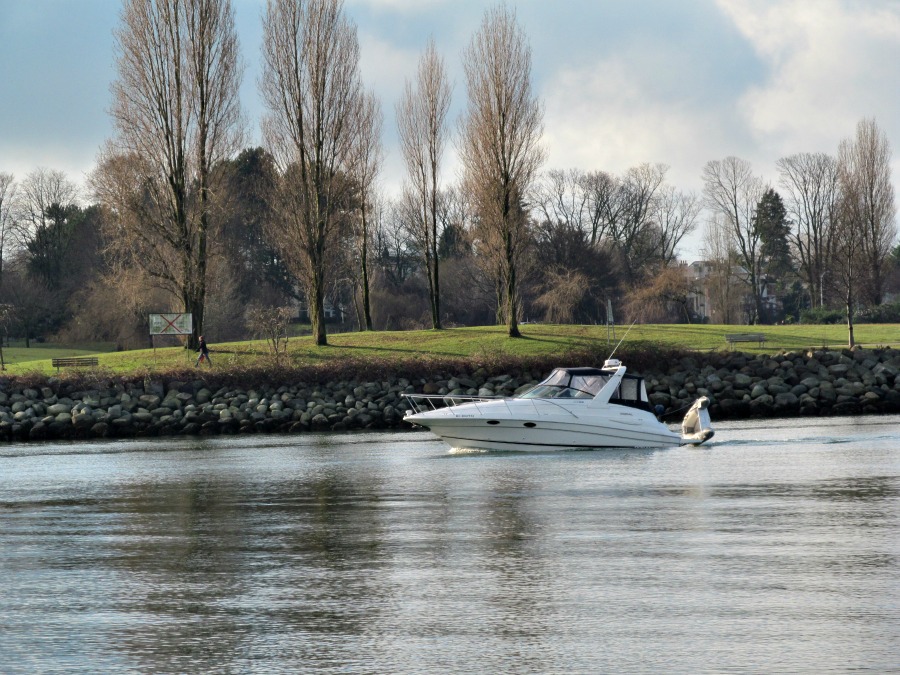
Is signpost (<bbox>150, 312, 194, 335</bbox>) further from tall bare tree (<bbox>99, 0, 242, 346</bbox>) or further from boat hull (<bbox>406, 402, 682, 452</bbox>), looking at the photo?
boat hull (<bbox>406, 402, 682, 452</bbox>)

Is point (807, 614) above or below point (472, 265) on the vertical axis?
below

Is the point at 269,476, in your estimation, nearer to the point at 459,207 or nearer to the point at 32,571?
the point at 32,571

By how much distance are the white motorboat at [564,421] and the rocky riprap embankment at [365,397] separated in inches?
469

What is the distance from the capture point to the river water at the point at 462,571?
28.3 feet

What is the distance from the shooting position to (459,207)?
96375 mm

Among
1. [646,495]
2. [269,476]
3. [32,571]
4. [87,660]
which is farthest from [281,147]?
[87,660]

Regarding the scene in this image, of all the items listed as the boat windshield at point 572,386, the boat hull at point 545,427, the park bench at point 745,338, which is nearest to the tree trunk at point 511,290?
the park bench at point 745,338

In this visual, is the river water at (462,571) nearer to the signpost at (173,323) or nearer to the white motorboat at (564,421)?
the white motorboat at (564,421)

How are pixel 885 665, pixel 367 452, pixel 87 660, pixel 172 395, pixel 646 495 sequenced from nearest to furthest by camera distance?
pixel 885 665
pixel 87 660
pixel 646 495
pixel 367 452
pixel 172 395

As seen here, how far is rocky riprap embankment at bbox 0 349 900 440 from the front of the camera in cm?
4144

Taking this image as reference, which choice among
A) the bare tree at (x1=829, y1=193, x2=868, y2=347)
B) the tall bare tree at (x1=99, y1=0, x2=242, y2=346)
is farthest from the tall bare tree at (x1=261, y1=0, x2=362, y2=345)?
the bare tree at (x1=829, y1=193, x2=868, y2=347)

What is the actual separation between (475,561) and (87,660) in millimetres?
4877

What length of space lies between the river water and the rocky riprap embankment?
18.2 metres

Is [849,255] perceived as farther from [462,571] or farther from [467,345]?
[462,571]
